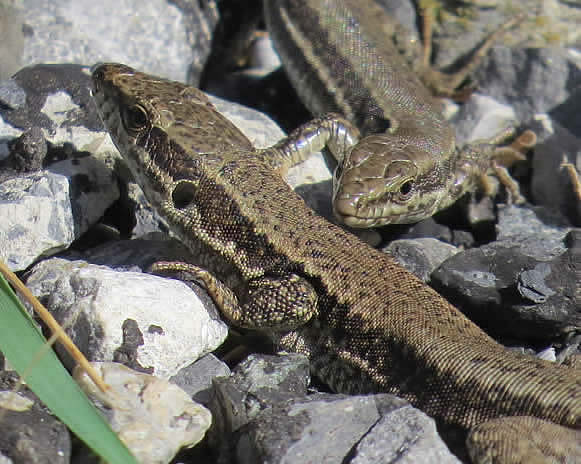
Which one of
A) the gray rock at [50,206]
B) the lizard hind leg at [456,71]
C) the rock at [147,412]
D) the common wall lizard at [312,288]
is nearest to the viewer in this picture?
the rock at [147,412]

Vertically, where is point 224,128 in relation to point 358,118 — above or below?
above

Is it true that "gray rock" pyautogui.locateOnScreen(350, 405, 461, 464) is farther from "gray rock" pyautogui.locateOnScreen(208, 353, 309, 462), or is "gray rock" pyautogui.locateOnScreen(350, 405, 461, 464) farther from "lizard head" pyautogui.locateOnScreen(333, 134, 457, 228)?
"lizard head" pyautogui.locateOnScreen(333, 134, 457, 228)

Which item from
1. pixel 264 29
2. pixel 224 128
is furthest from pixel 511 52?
pixel 224 128

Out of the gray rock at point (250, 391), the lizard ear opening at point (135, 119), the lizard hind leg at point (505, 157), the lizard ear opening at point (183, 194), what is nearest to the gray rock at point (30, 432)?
the gray rock at point (250, 391)

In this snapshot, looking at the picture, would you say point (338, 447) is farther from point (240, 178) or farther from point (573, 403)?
point (240, 178)

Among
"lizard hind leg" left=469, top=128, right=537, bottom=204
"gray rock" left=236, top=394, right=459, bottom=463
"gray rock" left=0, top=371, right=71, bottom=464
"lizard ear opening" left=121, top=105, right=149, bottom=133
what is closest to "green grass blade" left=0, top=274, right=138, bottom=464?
"gray rock" left=0, top=371, right=71, bottom=464

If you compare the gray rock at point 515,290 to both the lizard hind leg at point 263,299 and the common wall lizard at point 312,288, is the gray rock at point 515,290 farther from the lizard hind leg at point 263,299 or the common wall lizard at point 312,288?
the lizard hind leg at point 263,299

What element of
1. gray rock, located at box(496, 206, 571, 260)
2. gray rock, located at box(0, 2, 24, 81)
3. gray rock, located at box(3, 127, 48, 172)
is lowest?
gray rock, located at box(496, 206, 571, 260)
